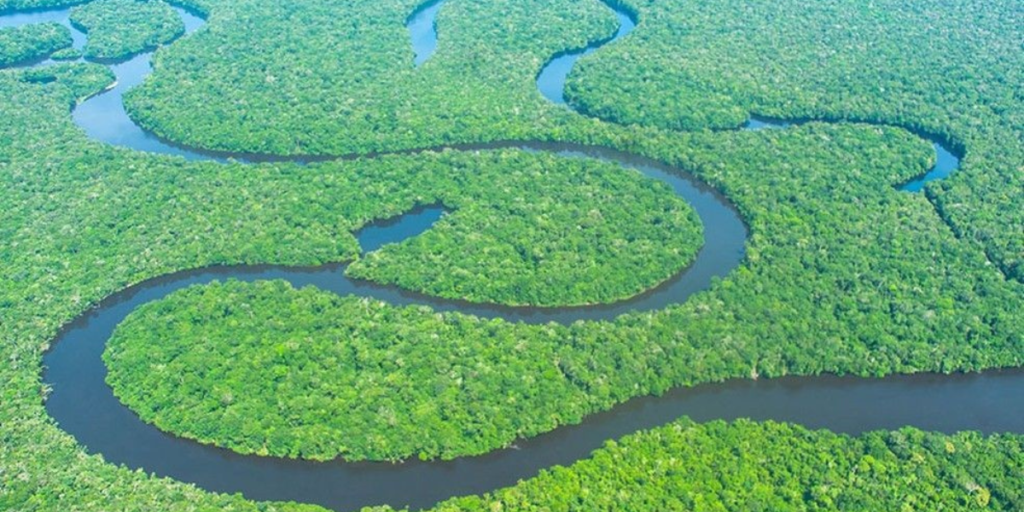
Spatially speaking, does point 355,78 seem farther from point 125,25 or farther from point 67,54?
point 67,54

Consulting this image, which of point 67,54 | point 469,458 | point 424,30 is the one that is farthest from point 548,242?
point 67,54

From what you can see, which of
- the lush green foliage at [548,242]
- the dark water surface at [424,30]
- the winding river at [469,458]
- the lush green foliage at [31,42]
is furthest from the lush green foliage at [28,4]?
the lush green foliage at [548,242]

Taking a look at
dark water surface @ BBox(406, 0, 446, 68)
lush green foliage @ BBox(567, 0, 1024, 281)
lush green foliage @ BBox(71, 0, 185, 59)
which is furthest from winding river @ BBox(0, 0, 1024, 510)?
lush green foliage @ BBox(71, 0, 185, 59)

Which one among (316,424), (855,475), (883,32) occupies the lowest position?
(316,424)

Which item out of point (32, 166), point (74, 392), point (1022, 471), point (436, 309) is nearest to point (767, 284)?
point (1022, 471)

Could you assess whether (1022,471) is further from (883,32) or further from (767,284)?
(883,32)

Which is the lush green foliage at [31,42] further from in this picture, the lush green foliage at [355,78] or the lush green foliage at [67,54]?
the lush green foliage at [355,78]
